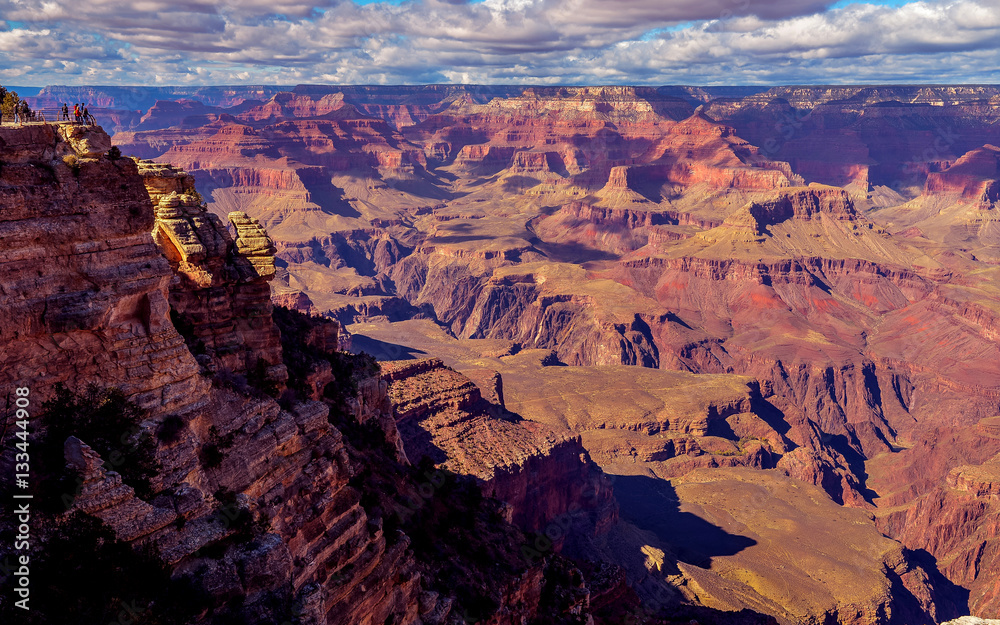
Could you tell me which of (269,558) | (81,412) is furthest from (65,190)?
(269,558)

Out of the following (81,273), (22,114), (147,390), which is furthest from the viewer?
(22,114)

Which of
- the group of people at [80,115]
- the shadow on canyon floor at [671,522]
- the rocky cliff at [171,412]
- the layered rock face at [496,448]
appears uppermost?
the group of people at [80,115]

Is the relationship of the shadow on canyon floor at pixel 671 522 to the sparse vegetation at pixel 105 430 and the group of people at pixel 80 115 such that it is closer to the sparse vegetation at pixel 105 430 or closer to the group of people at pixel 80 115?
the sparse vegetation at pixel 105 430

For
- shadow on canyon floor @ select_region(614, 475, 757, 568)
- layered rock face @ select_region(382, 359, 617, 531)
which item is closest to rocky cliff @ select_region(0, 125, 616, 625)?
layered rock face @ select_region(382, 359, 617, 531)

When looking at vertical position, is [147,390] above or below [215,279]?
below

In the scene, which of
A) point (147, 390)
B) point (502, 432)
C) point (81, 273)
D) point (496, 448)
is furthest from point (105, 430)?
point (502, 432)

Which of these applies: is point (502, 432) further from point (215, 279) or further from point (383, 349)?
point (383, 349)

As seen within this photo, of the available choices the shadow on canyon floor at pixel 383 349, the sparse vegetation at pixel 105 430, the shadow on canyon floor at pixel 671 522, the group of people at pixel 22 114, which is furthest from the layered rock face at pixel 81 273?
the shadow on canyon floor at pixel 383 349

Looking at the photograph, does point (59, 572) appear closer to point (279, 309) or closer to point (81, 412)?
point (81, 412)

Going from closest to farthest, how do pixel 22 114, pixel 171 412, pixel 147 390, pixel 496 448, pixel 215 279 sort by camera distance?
pixel 147 390 < pixel 22 114 < pixel 171 412 < pixel 215 279 < pixel 496 448
